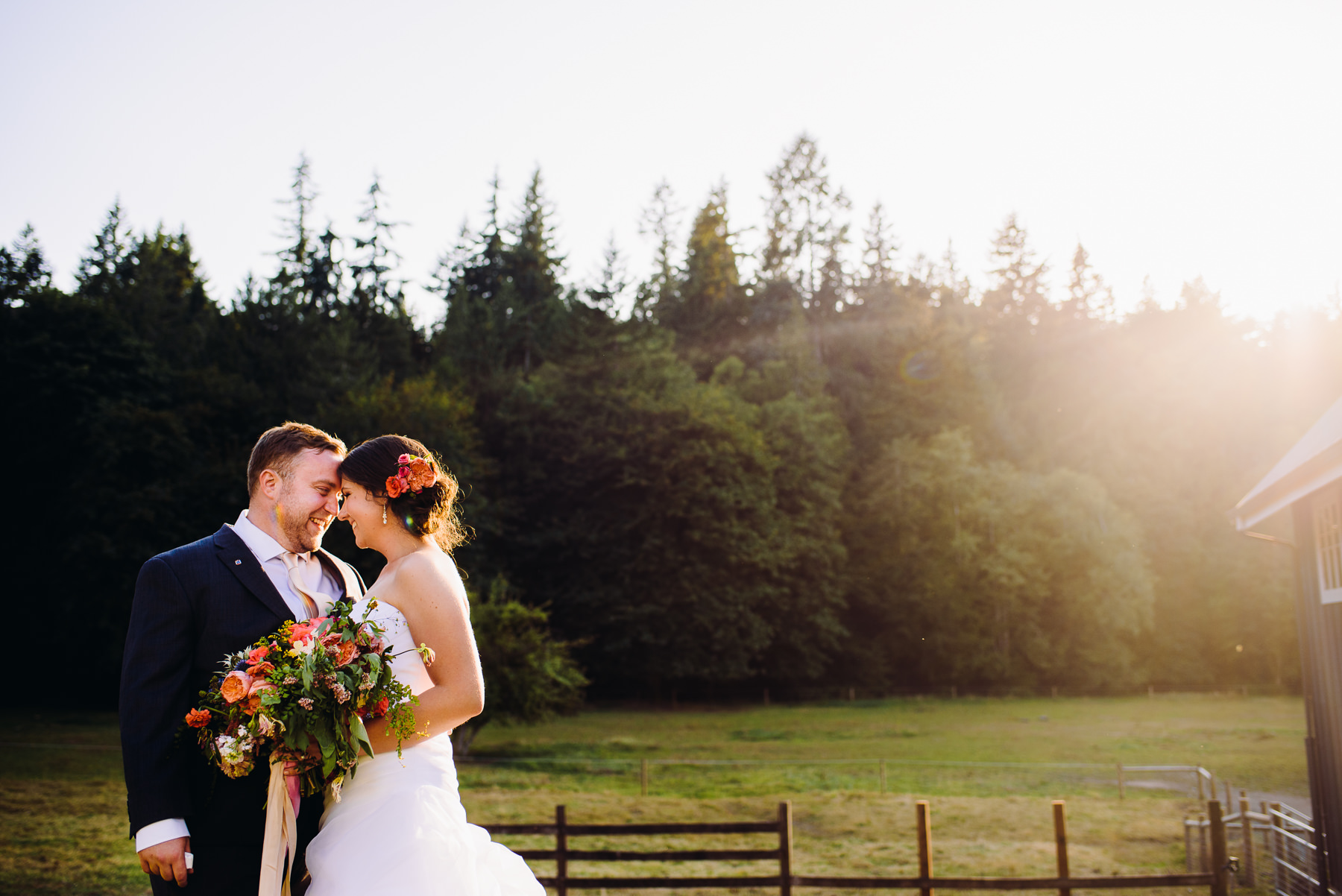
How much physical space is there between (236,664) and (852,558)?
135ft

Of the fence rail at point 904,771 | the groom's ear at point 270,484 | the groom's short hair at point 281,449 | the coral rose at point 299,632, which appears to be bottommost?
the fence rail at point 904,771

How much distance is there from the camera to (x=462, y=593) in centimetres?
363

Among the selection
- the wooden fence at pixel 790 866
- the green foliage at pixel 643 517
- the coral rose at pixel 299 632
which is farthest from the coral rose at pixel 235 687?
the green foliage at pixel 643 517

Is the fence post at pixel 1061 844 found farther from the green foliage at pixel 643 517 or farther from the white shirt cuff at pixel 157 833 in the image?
the green foliage at pixel 643 517

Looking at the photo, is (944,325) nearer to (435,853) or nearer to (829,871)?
(829,871)

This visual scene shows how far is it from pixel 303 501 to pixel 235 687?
82 cm

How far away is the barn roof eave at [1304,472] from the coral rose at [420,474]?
261 inches

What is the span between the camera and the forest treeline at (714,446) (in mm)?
29766

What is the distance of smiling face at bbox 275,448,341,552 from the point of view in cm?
360

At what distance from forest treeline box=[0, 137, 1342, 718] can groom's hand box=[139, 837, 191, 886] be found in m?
17.6

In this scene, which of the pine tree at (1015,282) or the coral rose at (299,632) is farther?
the pine tree at (1015,282)

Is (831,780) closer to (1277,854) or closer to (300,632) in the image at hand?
(1277,854)

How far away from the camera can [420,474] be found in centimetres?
350

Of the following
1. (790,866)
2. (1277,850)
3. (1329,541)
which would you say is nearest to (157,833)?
(790,866)
